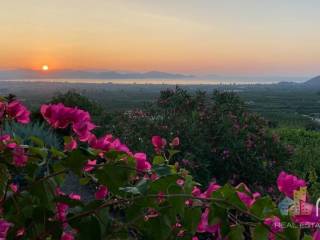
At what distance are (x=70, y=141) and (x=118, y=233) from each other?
0.32 m

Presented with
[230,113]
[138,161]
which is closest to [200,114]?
[230,113]

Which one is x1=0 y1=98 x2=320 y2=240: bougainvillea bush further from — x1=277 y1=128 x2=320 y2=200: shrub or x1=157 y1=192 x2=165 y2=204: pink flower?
x1=277 y1=128 x2=320 y2=200: shrub

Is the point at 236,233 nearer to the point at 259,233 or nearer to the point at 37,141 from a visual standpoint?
the point at 259,233

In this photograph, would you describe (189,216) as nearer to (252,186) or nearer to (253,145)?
(252,186)

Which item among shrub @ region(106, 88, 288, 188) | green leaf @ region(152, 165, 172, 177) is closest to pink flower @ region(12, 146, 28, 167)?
green leaf @ region(152, 165, 172, 177)

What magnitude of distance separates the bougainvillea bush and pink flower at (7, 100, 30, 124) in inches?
1.1

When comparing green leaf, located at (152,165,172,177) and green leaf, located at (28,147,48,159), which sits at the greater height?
green leaf, located at (28,147,48,159)

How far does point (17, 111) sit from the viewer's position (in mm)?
1672

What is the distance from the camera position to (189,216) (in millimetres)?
1345

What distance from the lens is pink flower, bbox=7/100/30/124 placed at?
165cm

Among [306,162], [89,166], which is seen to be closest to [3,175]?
[89,166]

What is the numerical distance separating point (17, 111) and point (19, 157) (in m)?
0.22

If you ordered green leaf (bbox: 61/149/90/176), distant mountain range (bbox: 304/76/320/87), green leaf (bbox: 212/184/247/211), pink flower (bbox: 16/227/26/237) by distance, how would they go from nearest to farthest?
green leaf (bbox: 212/184/247/211) → green leaf (bbox: 61/149/90/176) → pink flower (bbox: 16/227/26/237) → distant mountain range (bbox: 304/76/320/87)

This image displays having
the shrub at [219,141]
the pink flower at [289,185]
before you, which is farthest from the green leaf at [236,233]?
the shrub at [219,141]
